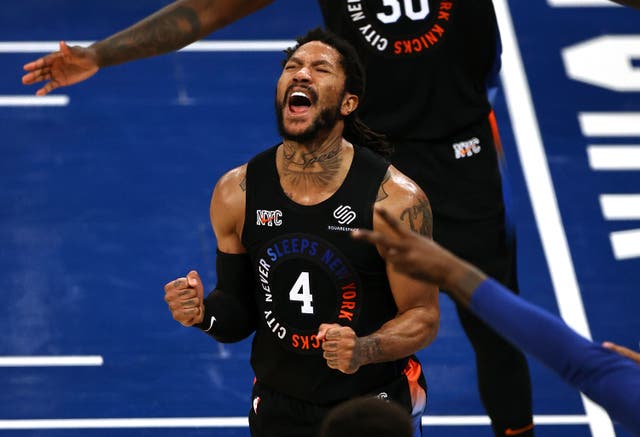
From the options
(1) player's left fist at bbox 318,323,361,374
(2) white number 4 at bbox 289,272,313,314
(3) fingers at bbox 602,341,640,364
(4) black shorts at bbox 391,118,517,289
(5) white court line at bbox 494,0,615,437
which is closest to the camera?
(3) fingers at bbox 602,341,640,364

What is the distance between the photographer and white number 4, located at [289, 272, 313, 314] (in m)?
5.70

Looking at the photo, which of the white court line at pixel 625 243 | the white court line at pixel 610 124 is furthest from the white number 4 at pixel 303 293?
the white court line at pixel 610 124

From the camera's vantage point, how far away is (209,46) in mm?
11781

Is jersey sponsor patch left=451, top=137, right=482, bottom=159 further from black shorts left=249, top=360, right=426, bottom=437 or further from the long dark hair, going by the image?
black shorts left=249, top=360, right=426, bottom=437

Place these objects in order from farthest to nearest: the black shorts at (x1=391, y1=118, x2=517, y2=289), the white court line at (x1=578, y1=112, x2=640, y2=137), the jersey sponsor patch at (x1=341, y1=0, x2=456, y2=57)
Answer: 1. the white court line at (x1=578, y1=112, x2=640, y2=137)
2. the black shorts at (x1=391, y1=118, x2=517, y2=289)
3. the jersey sponsor patch at (x1=341, y1=0, x2=456, y2=57)

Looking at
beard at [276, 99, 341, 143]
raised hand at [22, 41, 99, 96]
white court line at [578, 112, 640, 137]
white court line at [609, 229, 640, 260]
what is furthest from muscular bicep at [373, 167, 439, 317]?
white court line at [578, 112, 640, 137]

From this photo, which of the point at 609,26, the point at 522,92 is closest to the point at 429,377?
the point at 522,92

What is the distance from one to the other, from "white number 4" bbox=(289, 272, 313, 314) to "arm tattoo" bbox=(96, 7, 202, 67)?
141 cm

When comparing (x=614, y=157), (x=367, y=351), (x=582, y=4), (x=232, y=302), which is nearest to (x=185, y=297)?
(x=232, y=302)

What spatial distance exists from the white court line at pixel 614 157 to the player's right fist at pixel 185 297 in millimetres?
5290

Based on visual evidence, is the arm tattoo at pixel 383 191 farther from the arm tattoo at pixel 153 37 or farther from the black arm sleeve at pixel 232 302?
the arm tattoo at pixel 153 37

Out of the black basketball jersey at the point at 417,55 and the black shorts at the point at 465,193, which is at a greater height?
the black basketball jersey at the point at 417,55

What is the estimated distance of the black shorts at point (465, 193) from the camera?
22.5 feet

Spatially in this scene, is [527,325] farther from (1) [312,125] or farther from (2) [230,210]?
(2) [230,210]
